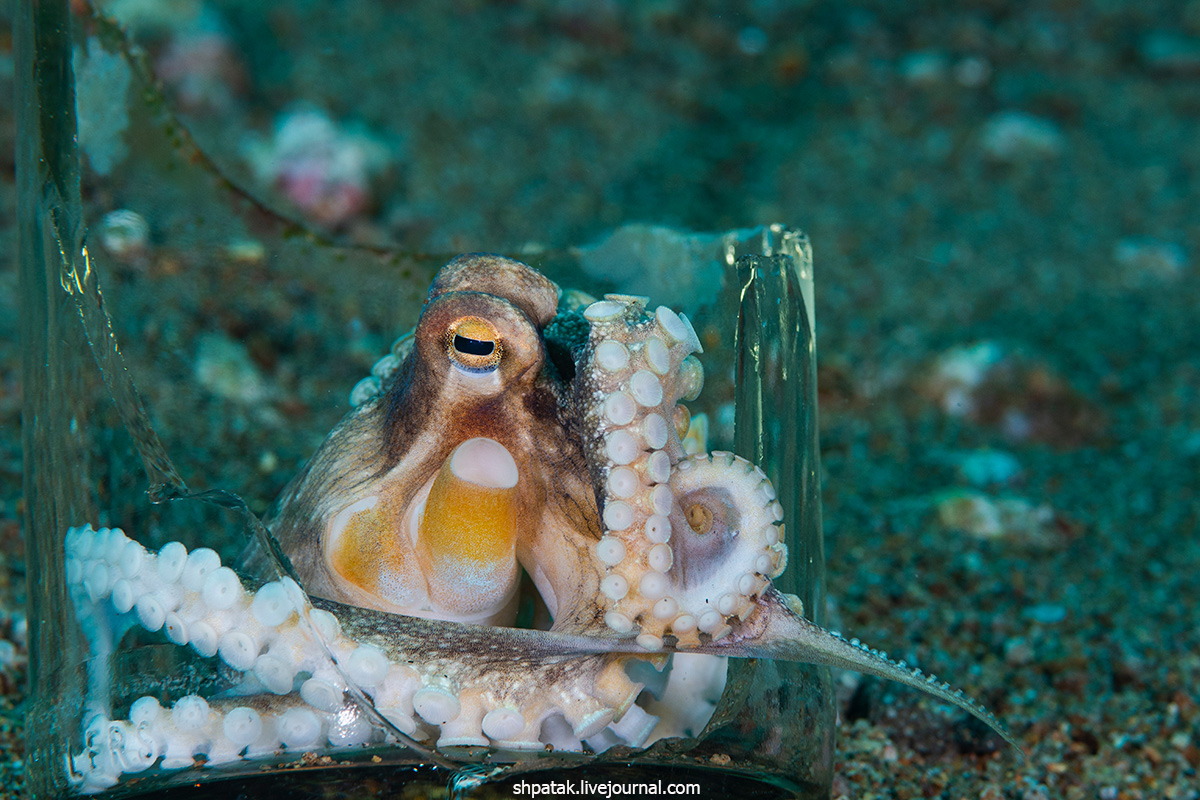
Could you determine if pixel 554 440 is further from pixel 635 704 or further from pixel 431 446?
pixel 635 704

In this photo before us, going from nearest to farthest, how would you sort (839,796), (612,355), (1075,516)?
(612,355)
(839,796)
(1075,516)

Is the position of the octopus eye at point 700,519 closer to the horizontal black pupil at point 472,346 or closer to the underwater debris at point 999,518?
the horizontal black pupil at point 472,346

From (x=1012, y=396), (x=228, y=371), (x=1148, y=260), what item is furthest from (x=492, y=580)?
(x=1148, y=260)

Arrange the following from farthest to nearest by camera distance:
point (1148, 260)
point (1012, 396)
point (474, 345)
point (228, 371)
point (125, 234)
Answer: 1. point (1148, 260)
2. point (1012, 396)
3. point (228, 371)
4. point (125, 234)
5. point (474, 345)

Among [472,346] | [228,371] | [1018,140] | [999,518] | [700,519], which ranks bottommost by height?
[700,519]

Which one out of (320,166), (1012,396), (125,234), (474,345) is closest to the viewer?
(474,345)

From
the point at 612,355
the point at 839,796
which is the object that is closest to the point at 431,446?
the point at 612,355

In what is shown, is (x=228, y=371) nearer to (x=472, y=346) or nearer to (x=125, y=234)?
(x=125, y=234)
